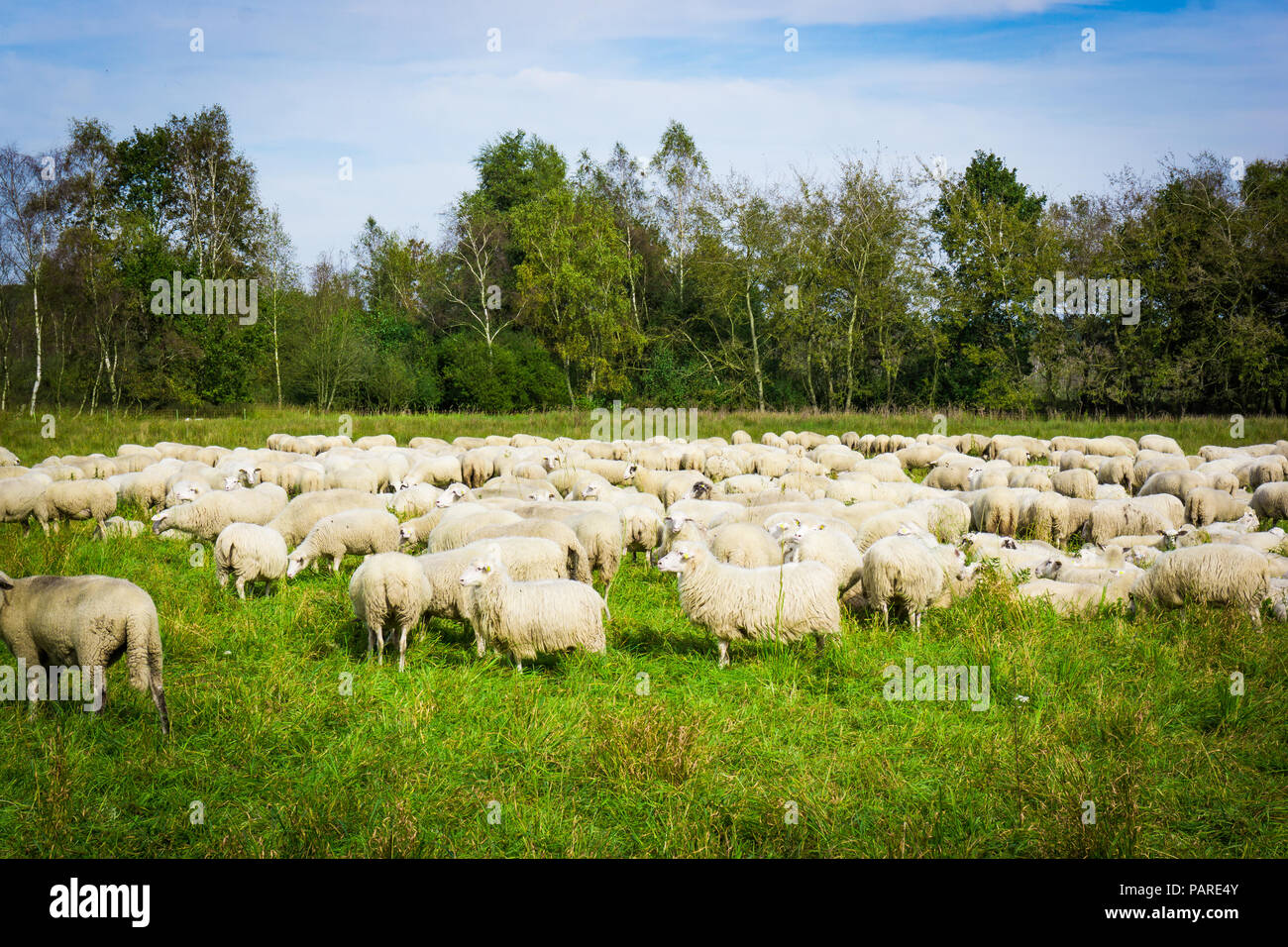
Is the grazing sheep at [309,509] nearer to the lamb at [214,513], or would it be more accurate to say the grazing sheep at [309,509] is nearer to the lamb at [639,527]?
the lamb at [214,513]

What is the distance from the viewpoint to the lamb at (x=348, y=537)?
9523 millimetres

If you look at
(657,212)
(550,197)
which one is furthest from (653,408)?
(657,212)

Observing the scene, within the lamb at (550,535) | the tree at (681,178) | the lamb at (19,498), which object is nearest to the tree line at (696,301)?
Result: the tree at (681,178)

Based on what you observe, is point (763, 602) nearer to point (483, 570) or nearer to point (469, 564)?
point (483, 570)

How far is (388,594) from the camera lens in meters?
6.70

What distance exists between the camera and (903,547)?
25.0 feet

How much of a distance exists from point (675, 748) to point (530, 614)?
210cm

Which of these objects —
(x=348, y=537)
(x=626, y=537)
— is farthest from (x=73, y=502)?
(x=626, y=537)

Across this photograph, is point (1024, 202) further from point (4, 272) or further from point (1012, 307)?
point (4, 272)

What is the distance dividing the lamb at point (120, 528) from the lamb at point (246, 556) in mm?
3513

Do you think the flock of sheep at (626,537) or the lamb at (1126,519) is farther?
the lamb at (1126,519)

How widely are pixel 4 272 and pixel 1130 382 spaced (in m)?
46.2

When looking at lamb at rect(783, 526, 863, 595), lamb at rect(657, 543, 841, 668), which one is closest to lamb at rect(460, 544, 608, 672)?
lamb at rect(657, 543, 841, 668)

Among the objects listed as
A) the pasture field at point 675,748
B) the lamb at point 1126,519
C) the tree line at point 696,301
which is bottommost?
the pasture field at point 675,748
